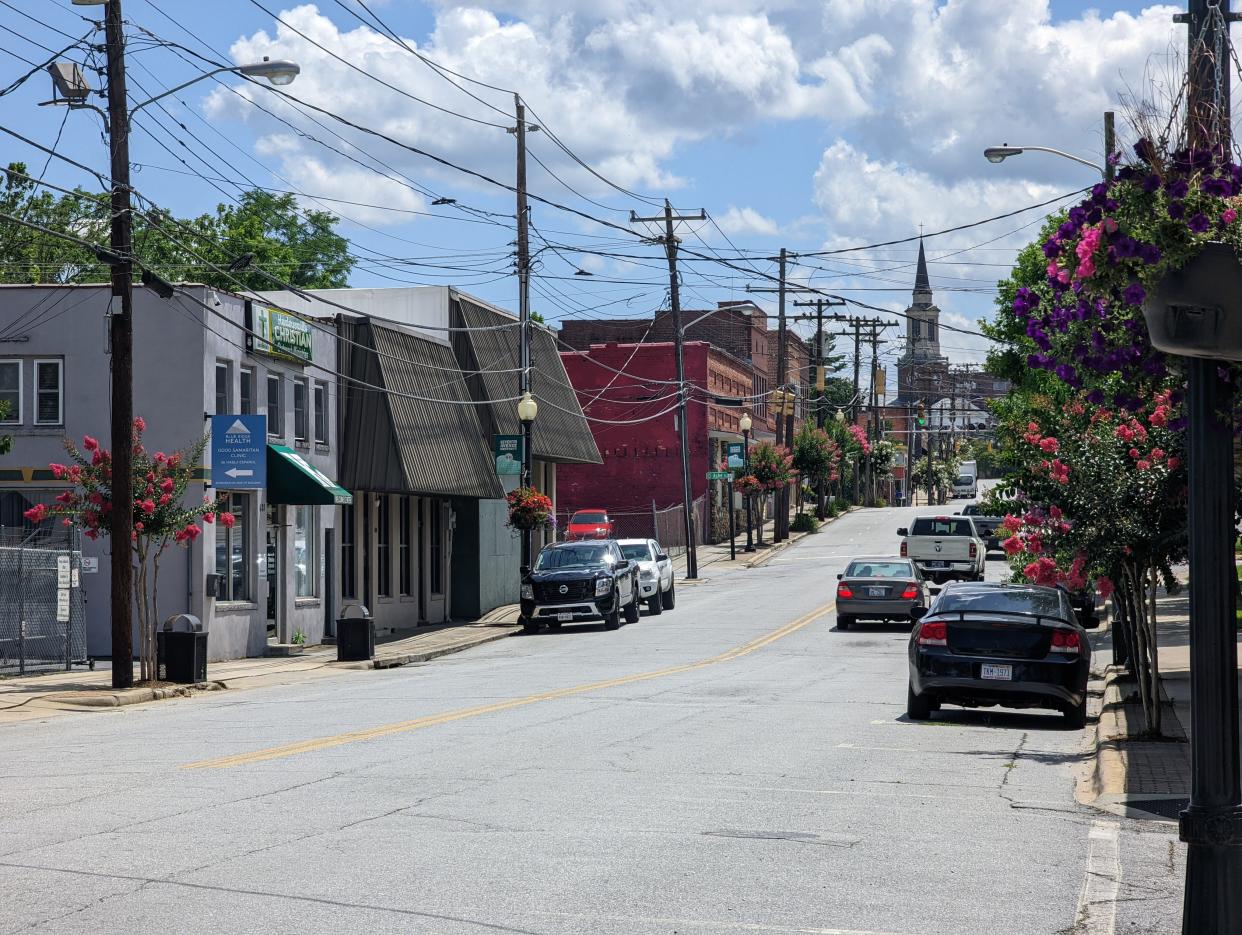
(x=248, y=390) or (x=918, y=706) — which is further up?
(x=248, y=390)

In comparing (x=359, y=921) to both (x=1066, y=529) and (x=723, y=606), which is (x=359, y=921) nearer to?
(x=1066, y=529)

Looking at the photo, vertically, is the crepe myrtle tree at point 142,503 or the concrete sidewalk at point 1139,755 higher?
the crepe myrtle tree at point 142,503

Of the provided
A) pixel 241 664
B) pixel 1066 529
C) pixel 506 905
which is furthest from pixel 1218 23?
pixel 241 664

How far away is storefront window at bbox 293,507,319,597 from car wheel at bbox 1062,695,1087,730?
17981 millimetres

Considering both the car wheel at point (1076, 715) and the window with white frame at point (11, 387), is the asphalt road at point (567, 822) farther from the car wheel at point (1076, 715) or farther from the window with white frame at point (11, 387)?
the window with white frame at point (11, 387)

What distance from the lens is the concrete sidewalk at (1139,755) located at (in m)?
11.7

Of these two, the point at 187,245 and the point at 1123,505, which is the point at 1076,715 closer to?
the point at 1123,505

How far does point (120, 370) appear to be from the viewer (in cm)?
2219

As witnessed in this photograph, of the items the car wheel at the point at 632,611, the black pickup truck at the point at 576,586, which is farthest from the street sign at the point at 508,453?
the car wheel at the point at 632,611

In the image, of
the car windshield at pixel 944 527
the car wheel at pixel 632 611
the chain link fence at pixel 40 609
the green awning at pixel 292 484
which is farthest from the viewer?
the car windshield at pixel 944 527

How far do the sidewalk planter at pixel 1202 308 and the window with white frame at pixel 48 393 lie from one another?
24617 millimetres

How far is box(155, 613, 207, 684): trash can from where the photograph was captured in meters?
23.1

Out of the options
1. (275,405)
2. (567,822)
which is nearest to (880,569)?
(275,405)

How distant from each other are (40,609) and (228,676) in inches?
129
